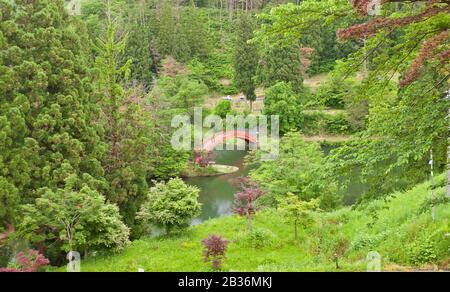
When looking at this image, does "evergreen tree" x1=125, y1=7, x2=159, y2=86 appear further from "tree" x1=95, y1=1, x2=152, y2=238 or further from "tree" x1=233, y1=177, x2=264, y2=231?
"tree" x1=233, y1=177, x2=264, y2=231

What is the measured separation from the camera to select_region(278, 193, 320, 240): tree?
1236cm

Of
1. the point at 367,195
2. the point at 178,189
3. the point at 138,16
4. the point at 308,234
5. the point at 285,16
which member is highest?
the point at 138,16

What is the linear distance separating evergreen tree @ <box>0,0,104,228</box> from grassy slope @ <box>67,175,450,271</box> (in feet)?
8.64

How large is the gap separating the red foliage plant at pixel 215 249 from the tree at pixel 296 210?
2.52 meters

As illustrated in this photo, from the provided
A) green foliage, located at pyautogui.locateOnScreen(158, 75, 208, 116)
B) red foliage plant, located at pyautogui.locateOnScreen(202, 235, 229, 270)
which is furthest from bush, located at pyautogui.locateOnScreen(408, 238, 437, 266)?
green foliage, located at pyautogui.locateOnScreen(158, 75, 208, 116)

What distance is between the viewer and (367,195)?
588cm

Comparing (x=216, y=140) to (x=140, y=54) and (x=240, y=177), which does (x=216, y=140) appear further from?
(x=140, y=54)

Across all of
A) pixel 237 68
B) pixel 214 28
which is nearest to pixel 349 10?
pixel 237 68

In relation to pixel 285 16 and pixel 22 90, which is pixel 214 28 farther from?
pixel 285 16

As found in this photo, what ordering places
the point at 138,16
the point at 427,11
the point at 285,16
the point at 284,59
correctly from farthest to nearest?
1. the point at 138,16
2. the point at 284,59
3. the point at 285,16
4. the point at 427,11

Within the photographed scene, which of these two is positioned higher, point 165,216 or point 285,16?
point 285,16

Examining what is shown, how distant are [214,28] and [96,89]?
3621 cm

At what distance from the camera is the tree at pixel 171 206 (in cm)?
1284

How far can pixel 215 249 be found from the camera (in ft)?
34.8
